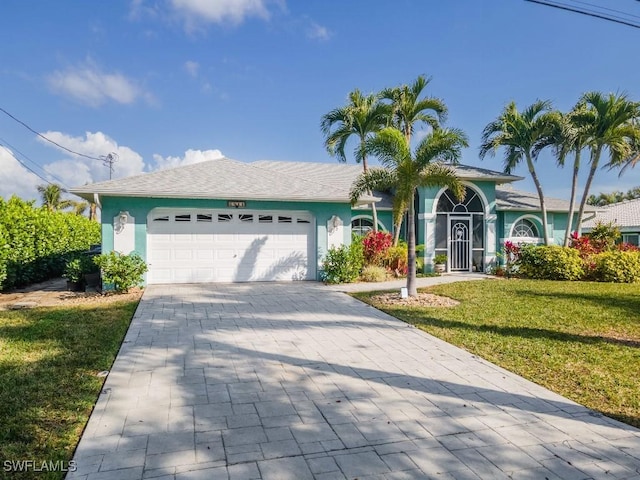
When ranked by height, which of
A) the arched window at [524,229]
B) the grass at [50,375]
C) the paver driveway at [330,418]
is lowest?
the paver driveway at [330,418]

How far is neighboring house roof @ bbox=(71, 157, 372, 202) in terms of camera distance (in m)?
12.0

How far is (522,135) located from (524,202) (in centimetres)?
327

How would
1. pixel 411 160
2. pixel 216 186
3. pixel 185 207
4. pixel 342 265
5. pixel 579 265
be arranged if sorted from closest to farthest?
pixel 411 160
pixel 185 207
pixel 216 186
pixel 342 265
pixel 579 265

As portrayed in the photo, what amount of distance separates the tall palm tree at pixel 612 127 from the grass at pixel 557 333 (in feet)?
22.1

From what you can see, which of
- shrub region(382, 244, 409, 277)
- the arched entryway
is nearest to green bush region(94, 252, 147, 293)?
shrub region(382, 244, 409, 277)

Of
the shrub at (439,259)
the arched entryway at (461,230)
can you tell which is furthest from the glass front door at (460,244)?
the shrub at (439,259)

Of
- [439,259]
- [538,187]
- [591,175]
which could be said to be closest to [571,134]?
[538,187]

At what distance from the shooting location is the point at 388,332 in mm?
7168

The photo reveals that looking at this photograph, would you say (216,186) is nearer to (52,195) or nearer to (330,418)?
(330,418)

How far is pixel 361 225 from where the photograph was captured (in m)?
17.4

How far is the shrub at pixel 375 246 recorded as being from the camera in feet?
48.2

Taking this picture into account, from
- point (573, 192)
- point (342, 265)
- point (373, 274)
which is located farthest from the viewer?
point (573, 192)

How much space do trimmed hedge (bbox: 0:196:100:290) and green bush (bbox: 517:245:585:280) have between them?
17.7 m
